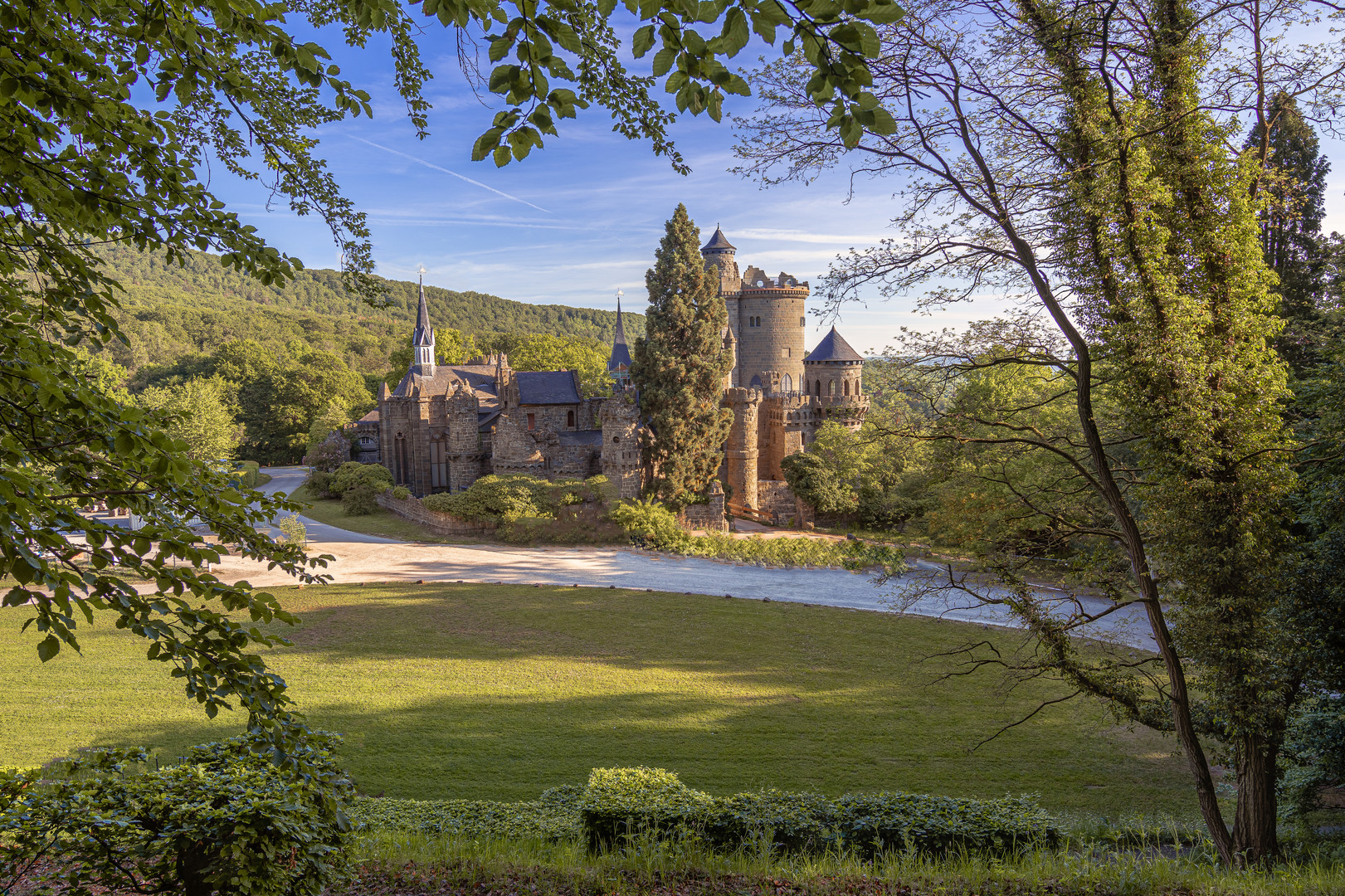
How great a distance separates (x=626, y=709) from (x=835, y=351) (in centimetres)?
3349

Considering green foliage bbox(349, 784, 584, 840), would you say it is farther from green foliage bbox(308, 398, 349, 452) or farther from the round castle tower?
green foliage bbox(308, 398, 349, 452)

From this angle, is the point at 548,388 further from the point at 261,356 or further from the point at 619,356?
the point at 261,356

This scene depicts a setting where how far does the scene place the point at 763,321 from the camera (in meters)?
44.7

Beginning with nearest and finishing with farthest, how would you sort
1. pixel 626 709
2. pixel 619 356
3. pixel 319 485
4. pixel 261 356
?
pixel 626 709
pixel 319 485
pixel 619 356
pixel 261 356

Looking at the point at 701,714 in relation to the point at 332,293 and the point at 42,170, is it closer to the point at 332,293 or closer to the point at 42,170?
the point at 42,170

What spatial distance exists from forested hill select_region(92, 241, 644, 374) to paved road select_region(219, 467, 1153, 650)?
2102 cm

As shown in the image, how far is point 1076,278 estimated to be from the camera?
7293mm

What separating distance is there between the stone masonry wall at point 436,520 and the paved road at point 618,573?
Result: 6.19 feet

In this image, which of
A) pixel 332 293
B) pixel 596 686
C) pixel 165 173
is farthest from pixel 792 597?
pixel 332 293

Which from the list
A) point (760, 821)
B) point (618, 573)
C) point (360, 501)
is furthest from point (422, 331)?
point (760, 821)

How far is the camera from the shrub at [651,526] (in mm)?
25875

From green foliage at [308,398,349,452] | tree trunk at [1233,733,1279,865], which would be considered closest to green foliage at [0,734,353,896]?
tree trunk at [1233,733,1279,865]

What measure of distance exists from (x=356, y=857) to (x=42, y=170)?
18.2ft

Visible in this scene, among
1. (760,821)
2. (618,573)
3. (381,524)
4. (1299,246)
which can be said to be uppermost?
(1299,246)
